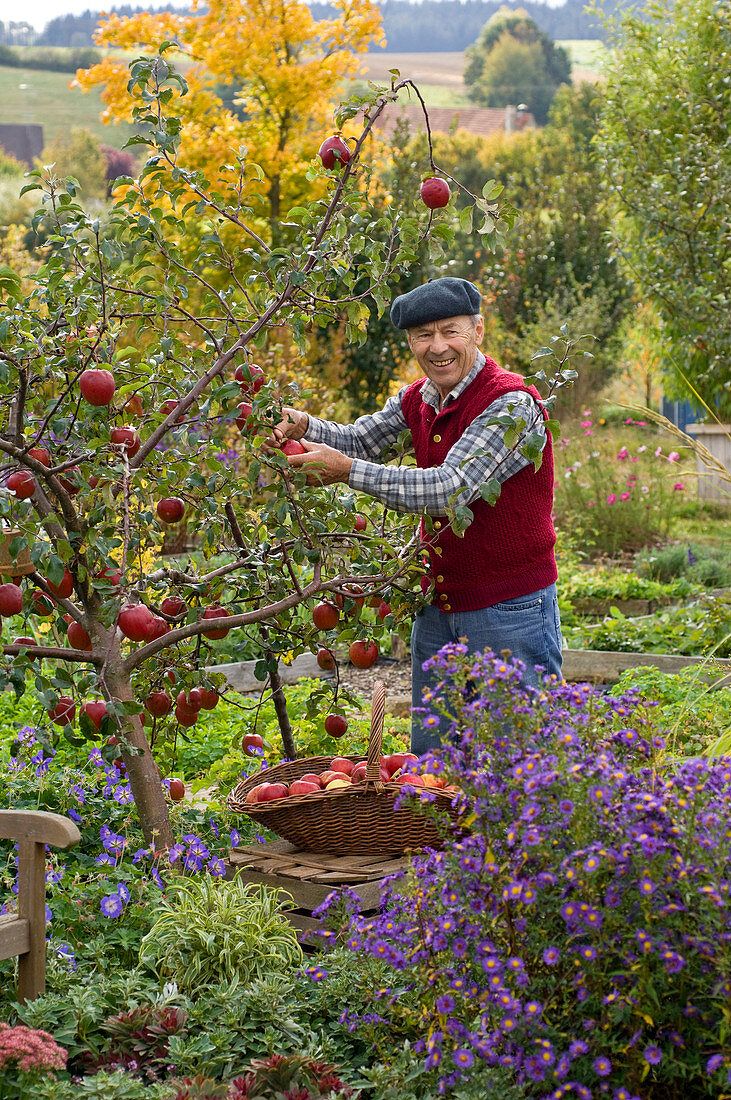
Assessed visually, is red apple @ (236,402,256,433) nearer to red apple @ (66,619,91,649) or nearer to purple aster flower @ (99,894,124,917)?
A: red apple @ (66,619,91,649)

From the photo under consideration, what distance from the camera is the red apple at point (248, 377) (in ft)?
7.54

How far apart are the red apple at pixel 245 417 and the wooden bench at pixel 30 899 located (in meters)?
0.92

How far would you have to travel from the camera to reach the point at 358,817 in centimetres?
239

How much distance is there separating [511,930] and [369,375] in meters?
9.35

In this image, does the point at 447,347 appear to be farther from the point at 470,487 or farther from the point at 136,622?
the point at 136,622

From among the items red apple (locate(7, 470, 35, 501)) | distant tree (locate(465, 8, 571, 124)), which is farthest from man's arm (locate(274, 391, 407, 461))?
distant tree (locate(465, 8, 571, 124))

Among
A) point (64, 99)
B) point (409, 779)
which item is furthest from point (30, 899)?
point (64, 99)

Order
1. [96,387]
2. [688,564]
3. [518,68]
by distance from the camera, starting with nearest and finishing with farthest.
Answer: [96,387] < [688,564] < [518,68]

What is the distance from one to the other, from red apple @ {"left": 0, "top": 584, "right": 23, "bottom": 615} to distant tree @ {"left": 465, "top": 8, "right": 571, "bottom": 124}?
62.6 metres

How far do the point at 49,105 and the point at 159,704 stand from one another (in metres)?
58.4

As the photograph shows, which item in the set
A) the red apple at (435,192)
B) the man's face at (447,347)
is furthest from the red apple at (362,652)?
the red apple at (435,192)

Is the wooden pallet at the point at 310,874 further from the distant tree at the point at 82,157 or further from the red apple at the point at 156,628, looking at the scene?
the distant tree at the point at 82,157

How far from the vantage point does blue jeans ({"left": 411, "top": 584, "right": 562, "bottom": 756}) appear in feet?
9.01

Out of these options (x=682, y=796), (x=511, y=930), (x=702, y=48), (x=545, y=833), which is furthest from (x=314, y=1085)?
(x=702, y=48)
